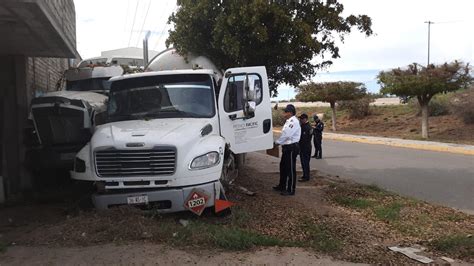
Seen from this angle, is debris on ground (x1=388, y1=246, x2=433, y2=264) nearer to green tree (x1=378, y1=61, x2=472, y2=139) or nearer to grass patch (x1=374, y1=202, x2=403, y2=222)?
grass patch (x1=374, y1=202, x2=403, y2=222)

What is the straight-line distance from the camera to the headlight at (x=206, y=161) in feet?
23.1

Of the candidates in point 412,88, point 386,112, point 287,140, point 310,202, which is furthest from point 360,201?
point 386,112

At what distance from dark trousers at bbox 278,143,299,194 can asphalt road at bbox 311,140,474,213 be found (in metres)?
2.50

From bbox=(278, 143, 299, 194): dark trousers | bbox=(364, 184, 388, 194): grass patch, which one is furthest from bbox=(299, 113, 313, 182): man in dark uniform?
bbox=(278, 143, 299, 194): dark trousers

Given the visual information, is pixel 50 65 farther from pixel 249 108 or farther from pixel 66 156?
pixel 249 108

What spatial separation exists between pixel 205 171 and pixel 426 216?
3.68 m

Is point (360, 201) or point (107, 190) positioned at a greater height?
point (107, 190)

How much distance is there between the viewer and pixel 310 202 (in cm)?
923

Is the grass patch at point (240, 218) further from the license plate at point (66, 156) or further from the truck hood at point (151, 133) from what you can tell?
the license plate at point (66, 156)

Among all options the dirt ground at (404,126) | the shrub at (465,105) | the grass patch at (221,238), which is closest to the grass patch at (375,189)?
the grass patch at (221,238)

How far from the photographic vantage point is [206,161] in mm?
7113

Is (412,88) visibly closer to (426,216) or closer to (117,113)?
(426,216)

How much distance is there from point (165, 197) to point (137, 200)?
15.5 inches

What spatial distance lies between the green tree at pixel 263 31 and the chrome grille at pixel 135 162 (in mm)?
4868
